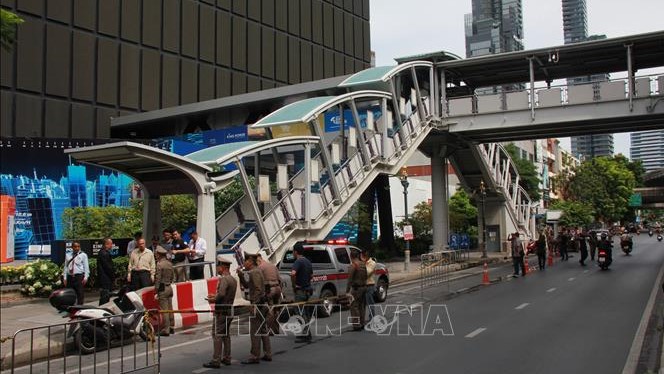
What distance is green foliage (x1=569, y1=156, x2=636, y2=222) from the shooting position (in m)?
90.7

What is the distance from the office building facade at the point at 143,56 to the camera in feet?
97.6

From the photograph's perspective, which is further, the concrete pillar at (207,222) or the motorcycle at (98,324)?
the concrete pillar at (207,222)

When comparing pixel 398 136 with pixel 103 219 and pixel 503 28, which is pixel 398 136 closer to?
pixel 103 219

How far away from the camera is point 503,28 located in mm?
182500

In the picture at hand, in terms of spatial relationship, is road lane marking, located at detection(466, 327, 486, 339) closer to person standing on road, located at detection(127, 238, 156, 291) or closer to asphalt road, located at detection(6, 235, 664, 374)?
asphalt road, located at detection(6, 235, 664, 374)

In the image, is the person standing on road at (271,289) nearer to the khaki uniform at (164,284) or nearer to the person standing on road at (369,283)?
the khaki uniform at (164,284)

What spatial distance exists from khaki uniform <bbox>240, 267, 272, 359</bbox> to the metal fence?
4.85 feet

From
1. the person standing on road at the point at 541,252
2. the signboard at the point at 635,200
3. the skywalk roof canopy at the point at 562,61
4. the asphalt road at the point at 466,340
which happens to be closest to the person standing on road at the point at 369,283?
the asphalt road at the point at 466,340

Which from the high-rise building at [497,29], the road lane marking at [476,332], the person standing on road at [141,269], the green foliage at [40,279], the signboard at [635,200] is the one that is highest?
the high-rise building at [497,29]

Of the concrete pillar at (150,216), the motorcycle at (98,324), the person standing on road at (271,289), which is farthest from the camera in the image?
the concrete pillar at (150,216)

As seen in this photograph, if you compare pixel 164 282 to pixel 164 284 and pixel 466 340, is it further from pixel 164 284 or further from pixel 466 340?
pixel 466 340

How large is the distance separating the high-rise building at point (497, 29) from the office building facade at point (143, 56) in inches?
5355

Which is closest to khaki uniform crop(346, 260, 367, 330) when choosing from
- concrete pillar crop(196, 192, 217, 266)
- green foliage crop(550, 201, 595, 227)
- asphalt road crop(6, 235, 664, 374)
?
asphalt road crop(6, 235, 664, 374)

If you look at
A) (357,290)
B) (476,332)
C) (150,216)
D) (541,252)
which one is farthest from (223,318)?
(541,252)
